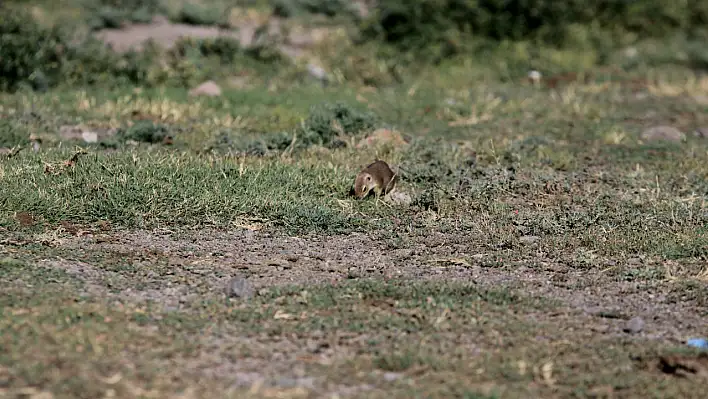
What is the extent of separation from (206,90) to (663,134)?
4.34 m

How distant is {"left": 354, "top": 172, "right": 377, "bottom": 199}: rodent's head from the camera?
6617mm

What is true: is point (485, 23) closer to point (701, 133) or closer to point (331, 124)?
point (701, 133)

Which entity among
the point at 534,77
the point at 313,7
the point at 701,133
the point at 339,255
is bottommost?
the point at 313,7

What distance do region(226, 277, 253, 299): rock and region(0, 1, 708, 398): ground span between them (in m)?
0.04

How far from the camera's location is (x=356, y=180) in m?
6.64

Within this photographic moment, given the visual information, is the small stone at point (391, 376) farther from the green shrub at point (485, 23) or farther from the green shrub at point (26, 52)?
the green shrub at point (485, 23)

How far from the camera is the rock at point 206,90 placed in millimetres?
10078

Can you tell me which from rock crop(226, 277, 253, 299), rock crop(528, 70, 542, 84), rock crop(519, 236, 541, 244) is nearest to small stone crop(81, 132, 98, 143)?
rock crop(226, 277, 253, 299)

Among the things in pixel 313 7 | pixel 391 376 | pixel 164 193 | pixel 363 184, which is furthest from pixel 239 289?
pixel 313 7

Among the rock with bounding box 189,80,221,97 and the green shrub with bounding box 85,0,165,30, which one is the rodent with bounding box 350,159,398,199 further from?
the green shrub with bounding box 85,0,165,30

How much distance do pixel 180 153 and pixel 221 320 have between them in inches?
120

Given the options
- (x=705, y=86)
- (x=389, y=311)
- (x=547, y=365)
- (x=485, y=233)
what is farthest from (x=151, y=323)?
(x=705, y=86)

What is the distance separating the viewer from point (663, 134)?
357 inches

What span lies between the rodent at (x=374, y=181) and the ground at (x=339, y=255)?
0.46 ft
